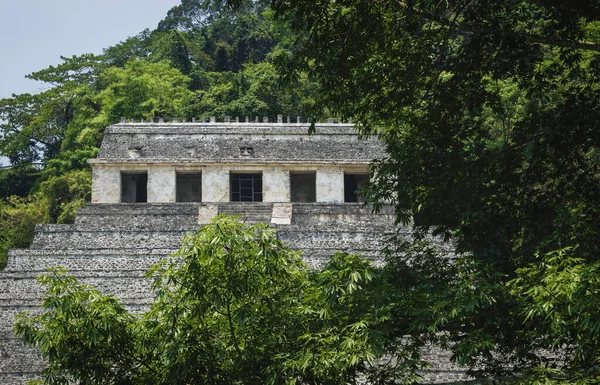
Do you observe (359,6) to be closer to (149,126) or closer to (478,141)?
(478,141)

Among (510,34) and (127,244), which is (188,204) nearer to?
(127,244)

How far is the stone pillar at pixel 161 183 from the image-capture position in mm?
28359

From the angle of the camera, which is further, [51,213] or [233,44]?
[233,44]

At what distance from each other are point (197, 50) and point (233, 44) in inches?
60.5

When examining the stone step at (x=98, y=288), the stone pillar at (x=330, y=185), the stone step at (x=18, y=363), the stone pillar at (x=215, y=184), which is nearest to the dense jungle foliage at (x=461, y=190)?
the stone step at (x=18, y=363)

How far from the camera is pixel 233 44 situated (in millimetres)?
46406

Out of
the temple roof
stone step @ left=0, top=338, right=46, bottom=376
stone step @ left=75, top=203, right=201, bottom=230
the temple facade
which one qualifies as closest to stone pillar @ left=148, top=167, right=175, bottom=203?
the temple facade

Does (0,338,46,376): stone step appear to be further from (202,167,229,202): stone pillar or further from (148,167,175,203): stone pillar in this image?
(202,167,229,202): stone pillar

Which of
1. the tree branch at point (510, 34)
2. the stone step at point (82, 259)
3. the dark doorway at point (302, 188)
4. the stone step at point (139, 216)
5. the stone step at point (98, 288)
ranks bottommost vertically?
the stone step at point (98, 288)

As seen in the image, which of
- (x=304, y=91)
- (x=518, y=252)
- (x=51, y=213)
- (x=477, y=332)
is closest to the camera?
(x=477, y=332)

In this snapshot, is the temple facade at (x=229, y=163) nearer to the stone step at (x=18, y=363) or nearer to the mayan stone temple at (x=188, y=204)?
the mayan stone temple at (x=188, y=204)

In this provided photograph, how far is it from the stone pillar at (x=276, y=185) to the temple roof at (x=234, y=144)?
0.32 m

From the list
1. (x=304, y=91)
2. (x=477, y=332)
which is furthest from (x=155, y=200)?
(x=477, y=332)

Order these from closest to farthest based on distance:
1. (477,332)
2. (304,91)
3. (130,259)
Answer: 1. (477,332)
2. (130,259)
3. (304,91)
